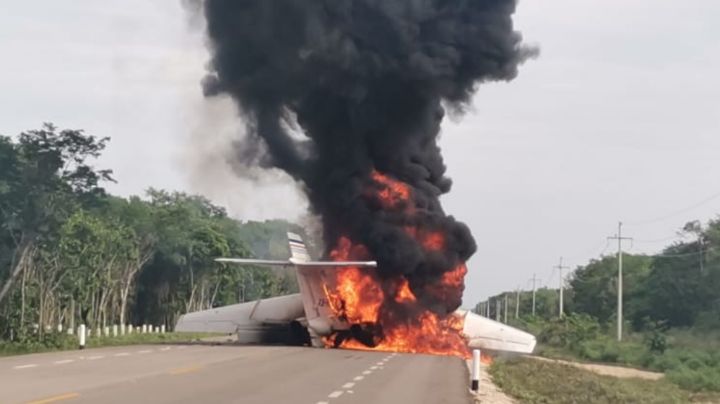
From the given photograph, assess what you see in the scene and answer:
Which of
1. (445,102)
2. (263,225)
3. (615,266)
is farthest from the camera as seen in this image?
(263,225)

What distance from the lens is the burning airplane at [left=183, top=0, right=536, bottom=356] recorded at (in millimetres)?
51750

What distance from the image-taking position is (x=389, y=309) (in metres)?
53.0

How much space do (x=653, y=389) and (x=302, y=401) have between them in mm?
25526

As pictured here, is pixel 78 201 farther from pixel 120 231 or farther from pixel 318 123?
pixel 318 123

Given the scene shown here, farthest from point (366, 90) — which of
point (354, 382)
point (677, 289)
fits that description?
point (677, 289)

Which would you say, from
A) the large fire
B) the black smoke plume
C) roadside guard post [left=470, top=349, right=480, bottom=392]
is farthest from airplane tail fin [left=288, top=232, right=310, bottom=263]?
roadside guard post [left=470, top=349, right=480, bottom=392]

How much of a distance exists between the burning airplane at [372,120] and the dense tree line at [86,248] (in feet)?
31.3

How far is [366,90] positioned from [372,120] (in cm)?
155

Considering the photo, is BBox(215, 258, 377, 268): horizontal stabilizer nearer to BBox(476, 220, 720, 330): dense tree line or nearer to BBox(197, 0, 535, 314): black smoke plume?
BBox(197, 0, 535, 314): black smoke plume

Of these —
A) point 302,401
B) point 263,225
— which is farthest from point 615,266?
point 302,401

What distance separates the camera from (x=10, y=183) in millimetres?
61438

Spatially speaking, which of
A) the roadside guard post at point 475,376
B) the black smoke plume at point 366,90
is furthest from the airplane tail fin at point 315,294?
the roadside guard post at point 475,376

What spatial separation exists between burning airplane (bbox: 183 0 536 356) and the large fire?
0.18 ft

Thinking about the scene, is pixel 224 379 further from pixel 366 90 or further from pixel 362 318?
pixel 366 90
